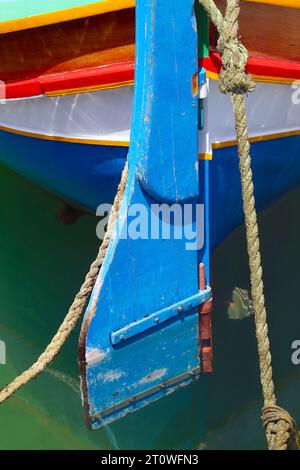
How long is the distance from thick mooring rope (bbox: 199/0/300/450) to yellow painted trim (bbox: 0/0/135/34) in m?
0.32

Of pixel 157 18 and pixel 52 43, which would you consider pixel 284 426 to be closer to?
pixel 157 18

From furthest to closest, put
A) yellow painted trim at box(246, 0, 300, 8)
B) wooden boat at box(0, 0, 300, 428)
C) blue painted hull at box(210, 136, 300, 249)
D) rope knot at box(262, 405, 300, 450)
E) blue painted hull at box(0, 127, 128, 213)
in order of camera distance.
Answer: blue painted hull at box(0, 127, 128, 213) < blue painted hull at box(210, 136, 300, 249) < yellow painted trim at box(246, 0, 300, 8) < wooden boat at box(0, 0, 300, 428) < rope knot at box(262, 405, 300, 450)

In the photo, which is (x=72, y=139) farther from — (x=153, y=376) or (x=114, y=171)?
(x=153, y=376)

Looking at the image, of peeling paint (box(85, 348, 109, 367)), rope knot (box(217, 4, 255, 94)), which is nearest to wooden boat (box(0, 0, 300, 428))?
peeling paint (box(85, 348, 109, 367))

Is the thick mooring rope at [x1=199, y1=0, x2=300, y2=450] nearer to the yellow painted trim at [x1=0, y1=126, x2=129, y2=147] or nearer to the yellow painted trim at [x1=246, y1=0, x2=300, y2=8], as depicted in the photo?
the yellow painted trim at [x1=246, y1=0, x2=300, y2=8]

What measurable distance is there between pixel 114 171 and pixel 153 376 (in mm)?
826

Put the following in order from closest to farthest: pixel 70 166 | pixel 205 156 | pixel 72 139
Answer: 1. pixel 205 156
2. pixel 72 139
3. pixel 70 166

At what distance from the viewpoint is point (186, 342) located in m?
2.24

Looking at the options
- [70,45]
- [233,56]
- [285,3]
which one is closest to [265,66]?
[285,3]

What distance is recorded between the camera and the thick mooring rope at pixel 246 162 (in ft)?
6.19

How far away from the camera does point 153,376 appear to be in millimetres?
2178

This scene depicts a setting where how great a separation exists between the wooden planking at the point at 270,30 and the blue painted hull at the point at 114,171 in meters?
0.34

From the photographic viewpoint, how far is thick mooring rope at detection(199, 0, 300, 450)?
1.89 meters

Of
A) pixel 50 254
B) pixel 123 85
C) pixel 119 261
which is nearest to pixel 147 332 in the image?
pixel 119 261
